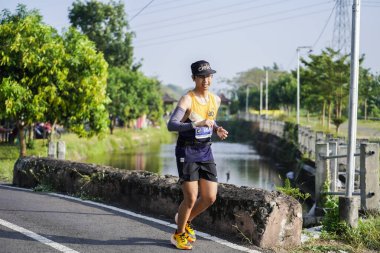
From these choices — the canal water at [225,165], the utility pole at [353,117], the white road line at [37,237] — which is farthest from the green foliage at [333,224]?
the canal water at [225,165]

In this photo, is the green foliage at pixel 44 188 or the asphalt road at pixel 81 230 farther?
the green foliage at pixel 44 188

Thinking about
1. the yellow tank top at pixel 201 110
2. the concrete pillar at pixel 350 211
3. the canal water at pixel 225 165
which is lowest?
the canal water at pixel 225 165

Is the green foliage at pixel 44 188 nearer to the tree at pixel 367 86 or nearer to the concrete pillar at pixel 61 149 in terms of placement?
the concrete pillar at pixel 61 149

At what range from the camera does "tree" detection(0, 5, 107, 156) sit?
17.7 meters

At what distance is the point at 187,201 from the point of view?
520 cm

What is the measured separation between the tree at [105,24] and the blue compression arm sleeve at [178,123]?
45976 millimetres

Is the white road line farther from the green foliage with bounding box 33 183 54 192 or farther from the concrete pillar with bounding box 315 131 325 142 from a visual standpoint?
the concrete pillar with bounding box 315 131 325 142

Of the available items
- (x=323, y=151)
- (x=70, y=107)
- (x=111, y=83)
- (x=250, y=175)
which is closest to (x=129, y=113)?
(x=111, y=83)

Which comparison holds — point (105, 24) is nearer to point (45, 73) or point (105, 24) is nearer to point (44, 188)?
point (45, 73)

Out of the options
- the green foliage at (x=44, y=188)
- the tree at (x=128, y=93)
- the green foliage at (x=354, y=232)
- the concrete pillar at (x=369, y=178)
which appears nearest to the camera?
the green foliage at (x=354, y=232)

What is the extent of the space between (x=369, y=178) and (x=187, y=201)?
516cm

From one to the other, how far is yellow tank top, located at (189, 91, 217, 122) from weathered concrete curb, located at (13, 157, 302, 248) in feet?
3.66

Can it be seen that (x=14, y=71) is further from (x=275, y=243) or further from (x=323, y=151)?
(x=275, y=243)

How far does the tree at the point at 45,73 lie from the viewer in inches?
698
